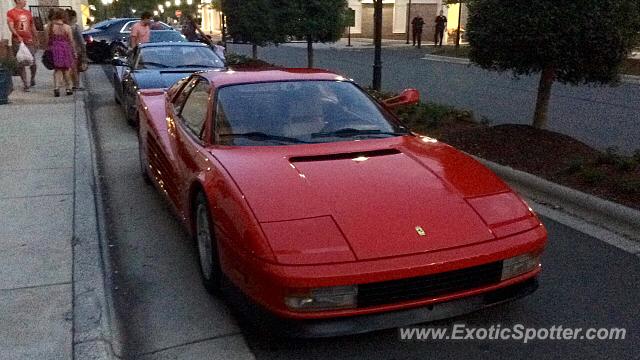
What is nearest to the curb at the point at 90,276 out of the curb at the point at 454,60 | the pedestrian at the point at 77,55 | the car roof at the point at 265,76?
the car roof at the point at 265,76

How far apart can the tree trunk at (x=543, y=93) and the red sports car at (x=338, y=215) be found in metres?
3.50

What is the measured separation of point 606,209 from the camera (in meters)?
5.37

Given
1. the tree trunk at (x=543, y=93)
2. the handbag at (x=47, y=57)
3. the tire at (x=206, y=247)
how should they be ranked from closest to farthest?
the tire at (x=206, y=247) < the tree trunk at (x=543, y=93) < the handbag at (x=47, y=57)

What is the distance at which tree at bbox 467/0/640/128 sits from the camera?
670 centimetres

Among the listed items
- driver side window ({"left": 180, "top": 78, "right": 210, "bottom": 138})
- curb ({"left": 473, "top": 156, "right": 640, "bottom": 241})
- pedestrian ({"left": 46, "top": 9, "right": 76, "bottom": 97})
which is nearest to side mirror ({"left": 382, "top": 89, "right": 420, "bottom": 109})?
driver side window ({"left": 180, "top": 78, "right": 210, "bottom": 138})

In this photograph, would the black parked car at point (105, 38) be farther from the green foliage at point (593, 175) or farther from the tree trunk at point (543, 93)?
the green foliage at point (593, 175)

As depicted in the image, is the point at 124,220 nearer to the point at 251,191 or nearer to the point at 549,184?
the point at 251,191

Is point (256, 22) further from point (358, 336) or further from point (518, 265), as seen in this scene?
point (518, 265)

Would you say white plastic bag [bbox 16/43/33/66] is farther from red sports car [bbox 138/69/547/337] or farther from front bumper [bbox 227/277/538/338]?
front bumper [bbox 227/277/538/338]

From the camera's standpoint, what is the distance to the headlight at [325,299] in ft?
10.1

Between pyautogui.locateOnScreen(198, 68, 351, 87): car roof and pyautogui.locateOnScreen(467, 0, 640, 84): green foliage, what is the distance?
2.85m

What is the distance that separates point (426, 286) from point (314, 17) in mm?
13864

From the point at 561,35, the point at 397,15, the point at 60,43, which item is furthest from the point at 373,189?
the point at 397,15

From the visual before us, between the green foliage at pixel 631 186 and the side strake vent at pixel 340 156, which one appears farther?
the green foliage at pixel 631 186
